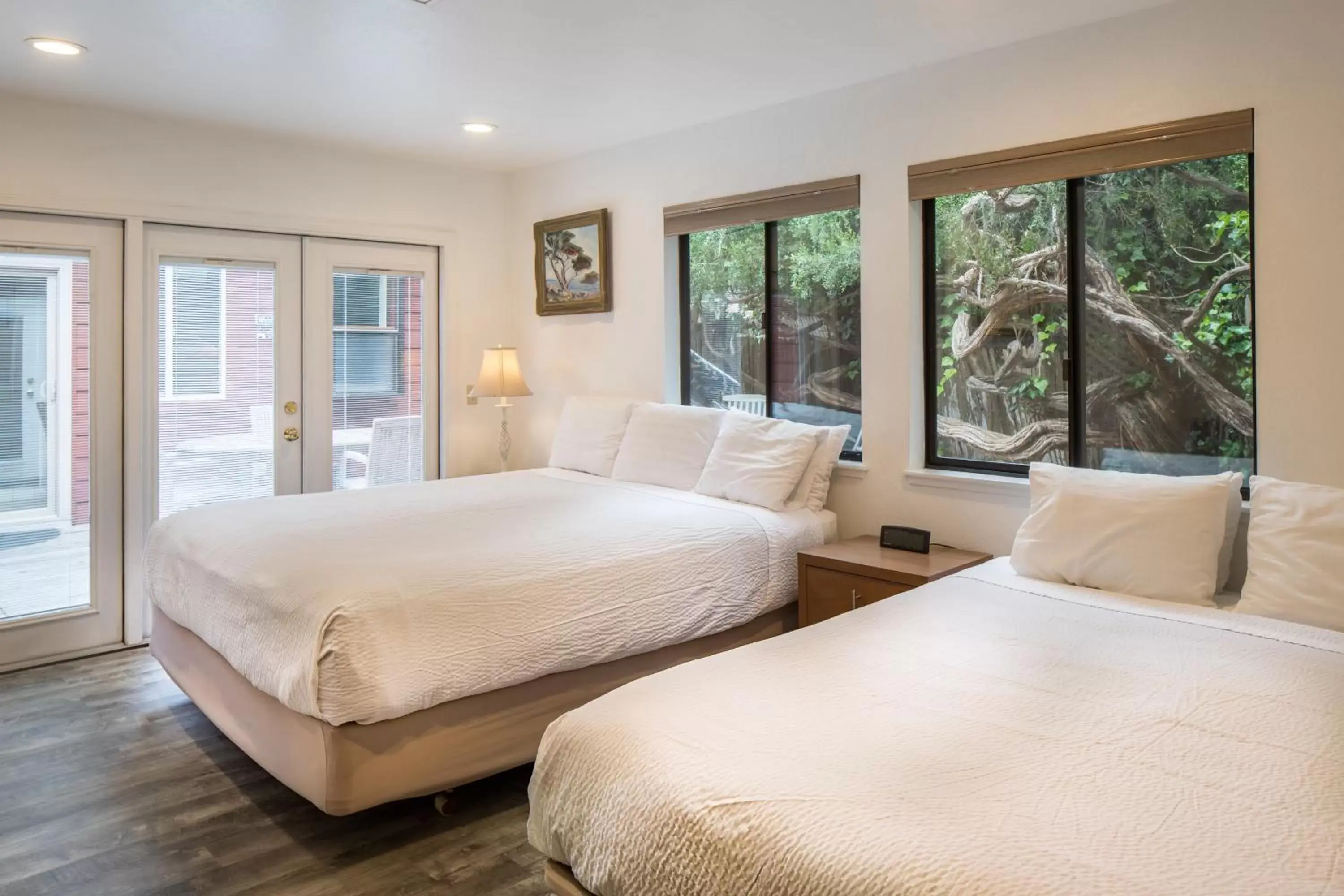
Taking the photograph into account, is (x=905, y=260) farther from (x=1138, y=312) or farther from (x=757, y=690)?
(x=757, y=690)

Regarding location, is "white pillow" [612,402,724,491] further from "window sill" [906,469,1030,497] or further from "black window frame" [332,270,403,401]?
"black window frame" [332,270,403,401]

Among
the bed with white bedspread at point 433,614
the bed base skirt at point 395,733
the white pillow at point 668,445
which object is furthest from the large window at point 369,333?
the bed base skirt at point 395,733

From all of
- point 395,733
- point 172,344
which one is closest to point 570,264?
point 172,344

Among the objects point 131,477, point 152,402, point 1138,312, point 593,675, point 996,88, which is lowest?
point 593,675

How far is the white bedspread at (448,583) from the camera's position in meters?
2.31

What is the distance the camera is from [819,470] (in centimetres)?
363

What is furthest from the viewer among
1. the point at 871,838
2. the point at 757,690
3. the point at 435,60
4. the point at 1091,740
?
the point at 435,60

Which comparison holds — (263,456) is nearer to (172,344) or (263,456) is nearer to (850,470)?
(172,344)

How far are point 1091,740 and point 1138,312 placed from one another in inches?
76.1

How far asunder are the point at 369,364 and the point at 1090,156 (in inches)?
141

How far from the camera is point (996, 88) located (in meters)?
3.15

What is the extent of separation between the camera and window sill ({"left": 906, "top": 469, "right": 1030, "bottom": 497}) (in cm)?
317

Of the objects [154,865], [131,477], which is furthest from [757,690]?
[131,477]

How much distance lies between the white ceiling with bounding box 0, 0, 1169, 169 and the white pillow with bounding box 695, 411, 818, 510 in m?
1.39
